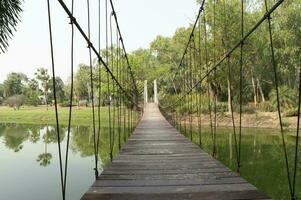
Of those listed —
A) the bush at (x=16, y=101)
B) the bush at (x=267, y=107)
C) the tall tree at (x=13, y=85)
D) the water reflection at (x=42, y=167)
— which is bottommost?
the water reflection at (x=42, y=167)

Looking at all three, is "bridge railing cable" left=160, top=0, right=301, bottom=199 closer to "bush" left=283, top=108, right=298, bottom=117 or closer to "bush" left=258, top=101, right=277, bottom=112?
"bush" left=258, top=101, right=277, bottom=112

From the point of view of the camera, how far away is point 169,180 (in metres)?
2.66

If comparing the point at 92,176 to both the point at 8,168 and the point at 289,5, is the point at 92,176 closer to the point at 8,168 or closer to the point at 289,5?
the point at 8,168

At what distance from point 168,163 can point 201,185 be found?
980 millimetres

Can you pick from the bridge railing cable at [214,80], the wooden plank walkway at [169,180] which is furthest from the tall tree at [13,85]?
the wooden plank walkway at [169,180]

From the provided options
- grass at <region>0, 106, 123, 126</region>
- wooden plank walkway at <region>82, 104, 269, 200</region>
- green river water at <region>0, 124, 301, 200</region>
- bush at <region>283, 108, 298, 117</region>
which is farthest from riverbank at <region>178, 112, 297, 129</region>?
wooden plank walkway at <region>82, 104, 269, 200</region>

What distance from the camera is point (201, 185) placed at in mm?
2455

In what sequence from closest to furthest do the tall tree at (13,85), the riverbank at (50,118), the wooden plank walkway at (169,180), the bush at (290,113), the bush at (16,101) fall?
the wooden plank walkway at (169,180) → the bush at (290,113) → the riverbank at (50,118) → the bush at (16,101) → the tall tree at (13,85)

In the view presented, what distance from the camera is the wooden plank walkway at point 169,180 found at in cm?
221

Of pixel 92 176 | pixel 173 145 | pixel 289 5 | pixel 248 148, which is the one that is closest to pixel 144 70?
pixel 289 5

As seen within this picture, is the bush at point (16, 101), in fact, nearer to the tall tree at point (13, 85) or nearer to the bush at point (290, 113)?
the tall tree at point (13, 85)

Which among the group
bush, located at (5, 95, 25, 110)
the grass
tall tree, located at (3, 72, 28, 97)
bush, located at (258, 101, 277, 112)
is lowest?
the grass

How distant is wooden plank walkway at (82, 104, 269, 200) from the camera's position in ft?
7.24

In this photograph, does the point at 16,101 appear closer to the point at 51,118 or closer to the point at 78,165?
the point at 51,118
